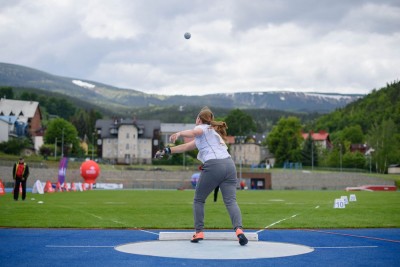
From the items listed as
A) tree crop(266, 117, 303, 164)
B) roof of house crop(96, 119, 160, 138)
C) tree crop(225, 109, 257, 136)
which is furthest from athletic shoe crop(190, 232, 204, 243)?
tree crop(225, 109, 257, 136)

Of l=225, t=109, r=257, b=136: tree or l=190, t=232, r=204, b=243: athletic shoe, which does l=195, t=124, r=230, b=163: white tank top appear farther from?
l=225, t=109, r=257, b=136: tree

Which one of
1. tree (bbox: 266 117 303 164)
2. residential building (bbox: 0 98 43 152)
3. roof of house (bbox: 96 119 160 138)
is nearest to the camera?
tree (bbox: 266 117 303 164)

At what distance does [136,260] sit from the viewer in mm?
7930

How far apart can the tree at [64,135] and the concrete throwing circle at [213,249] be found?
471 feet

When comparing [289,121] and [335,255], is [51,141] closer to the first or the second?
[289,121]

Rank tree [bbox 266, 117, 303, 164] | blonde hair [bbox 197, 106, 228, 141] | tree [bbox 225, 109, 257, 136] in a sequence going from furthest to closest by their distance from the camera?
tree [bbox 225, 109, 257, 136] → tree [bbox 266, 117, 303, 164] → blonde hair [bbox 197, 106, 228, 141]

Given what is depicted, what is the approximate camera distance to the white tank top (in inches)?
398

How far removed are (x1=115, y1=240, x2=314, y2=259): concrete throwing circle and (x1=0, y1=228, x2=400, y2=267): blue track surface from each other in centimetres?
28

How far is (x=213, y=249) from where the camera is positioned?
920cm

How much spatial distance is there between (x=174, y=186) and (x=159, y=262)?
90026 mm

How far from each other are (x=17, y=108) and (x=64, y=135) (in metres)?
25.3

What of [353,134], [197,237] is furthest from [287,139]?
[197,237]

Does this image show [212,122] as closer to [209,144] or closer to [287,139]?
[209,144]

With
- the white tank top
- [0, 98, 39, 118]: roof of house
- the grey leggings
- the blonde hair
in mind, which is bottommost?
the grey leggings
